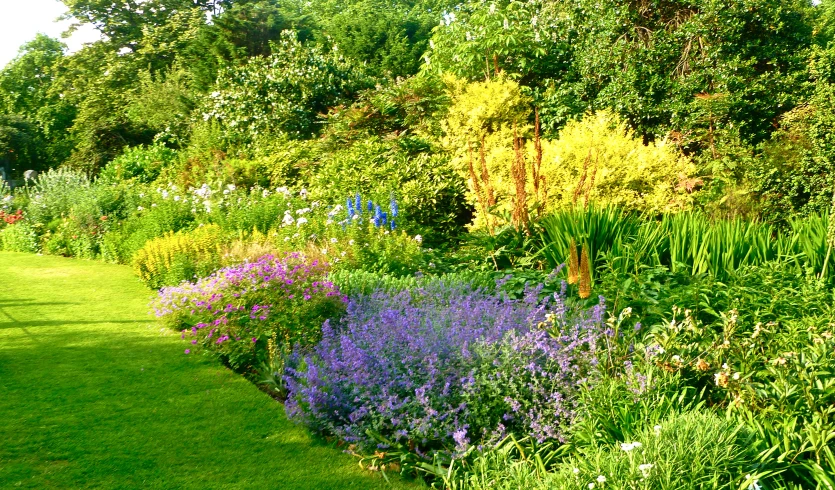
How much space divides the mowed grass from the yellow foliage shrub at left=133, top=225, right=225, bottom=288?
2.44 ft

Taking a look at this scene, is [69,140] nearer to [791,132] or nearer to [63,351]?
[63,351]

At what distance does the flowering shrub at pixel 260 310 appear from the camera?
5422 millimetres

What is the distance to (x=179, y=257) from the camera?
7.69 meters

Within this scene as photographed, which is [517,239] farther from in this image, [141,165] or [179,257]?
[141,165]

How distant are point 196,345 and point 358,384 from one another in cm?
246

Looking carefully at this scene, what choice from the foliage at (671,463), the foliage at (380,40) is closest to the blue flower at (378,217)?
the foliage at (671,463)

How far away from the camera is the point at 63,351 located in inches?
240

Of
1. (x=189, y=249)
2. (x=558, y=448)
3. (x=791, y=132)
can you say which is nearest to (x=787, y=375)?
(x=558, y=448)

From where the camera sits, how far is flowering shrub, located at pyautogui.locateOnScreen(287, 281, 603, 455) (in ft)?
12.4

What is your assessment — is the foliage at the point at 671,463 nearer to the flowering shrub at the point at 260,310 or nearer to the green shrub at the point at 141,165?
the flowering shrub at the point at 260,310

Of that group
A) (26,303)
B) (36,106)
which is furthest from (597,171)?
(36,106)

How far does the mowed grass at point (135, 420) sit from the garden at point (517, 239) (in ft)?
0.72

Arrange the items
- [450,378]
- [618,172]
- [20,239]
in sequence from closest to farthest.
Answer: [450,378] → [618,172] → [20,239]

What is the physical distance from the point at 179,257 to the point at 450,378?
4.70 m
